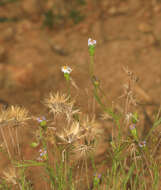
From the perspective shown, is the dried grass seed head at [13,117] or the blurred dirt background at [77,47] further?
the blurred dirt background at [77,47]

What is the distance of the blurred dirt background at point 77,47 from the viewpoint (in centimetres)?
202

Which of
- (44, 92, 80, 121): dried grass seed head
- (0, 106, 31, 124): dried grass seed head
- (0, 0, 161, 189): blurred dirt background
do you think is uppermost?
(0, 0, 161, 189): blurred dirt background

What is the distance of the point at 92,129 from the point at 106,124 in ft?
2.37

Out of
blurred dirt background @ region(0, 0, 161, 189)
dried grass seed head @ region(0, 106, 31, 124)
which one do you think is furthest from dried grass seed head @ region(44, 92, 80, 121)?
blurred dirt background @ region(0, 0, 161, 189)

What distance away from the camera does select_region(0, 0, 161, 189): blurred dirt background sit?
79.7 inches

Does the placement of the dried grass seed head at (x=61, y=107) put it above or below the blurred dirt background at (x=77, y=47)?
below

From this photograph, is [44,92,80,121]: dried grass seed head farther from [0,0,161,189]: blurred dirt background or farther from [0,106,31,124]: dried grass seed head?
[0,0,161,189]: blurred dirt background

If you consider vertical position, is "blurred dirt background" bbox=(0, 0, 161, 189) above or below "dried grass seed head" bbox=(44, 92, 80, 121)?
above

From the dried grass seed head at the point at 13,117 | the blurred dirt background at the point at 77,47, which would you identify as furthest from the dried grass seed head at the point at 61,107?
the blurred dirt background at the point at 77,47

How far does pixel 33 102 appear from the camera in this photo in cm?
199

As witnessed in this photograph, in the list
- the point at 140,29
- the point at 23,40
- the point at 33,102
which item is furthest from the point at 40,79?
the point at 140,29

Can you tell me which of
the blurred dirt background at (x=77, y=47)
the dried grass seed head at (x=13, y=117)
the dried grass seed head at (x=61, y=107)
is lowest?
the dried grass seed head at (x=13, y=117)

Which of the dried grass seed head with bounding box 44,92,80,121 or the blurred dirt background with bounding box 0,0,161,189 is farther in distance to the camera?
the blurred dirt background with bounding box 0,0,161,189

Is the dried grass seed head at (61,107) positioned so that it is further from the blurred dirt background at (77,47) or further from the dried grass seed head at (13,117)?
the blurred dirt background at (77,47)
